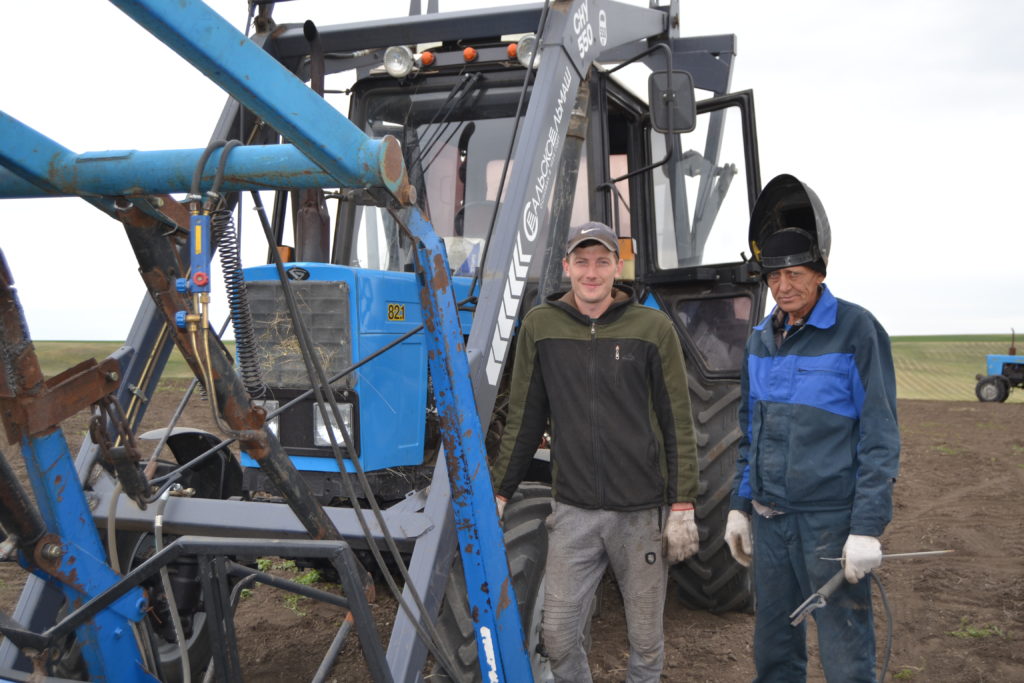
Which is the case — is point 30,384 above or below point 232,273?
below

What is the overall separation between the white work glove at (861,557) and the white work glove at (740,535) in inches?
19.6

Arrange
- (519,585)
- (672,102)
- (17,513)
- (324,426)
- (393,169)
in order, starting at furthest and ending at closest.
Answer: (672,102) < (324,426) < (519,585) < (17,513) < (393,169)

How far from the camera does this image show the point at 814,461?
9.35ft

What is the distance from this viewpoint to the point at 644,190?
15.1 feet

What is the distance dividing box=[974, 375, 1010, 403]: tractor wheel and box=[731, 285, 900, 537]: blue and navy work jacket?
18.1 m

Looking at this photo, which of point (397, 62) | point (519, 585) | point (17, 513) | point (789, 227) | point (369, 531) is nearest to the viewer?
point (17, 513)

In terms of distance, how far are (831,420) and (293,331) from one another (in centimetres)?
196

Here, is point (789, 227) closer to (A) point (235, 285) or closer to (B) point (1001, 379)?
(A) point (235, 285)

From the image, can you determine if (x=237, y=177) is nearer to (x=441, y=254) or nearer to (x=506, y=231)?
(x=441, y=254)

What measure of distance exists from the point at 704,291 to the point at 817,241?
176 cm

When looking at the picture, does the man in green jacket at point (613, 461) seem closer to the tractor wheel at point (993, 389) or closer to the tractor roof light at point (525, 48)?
the tractor roof light at point (525, 48)

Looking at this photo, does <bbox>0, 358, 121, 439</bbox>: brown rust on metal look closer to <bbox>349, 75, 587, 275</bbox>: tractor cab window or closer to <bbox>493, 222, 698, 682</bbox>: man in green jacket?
<bbox>493, 222, 698, 682</bbox>: man in green jacket

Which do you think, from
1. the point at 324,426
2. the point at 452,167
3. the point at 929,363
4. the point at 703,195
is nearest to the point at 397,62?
the point at 452,167

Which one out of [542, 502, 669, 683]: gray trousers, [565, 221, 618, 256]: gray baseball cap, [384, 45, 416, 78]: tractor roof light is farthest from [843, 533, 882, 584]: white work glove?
[384, 45, 416, 78]: tractor roof light
